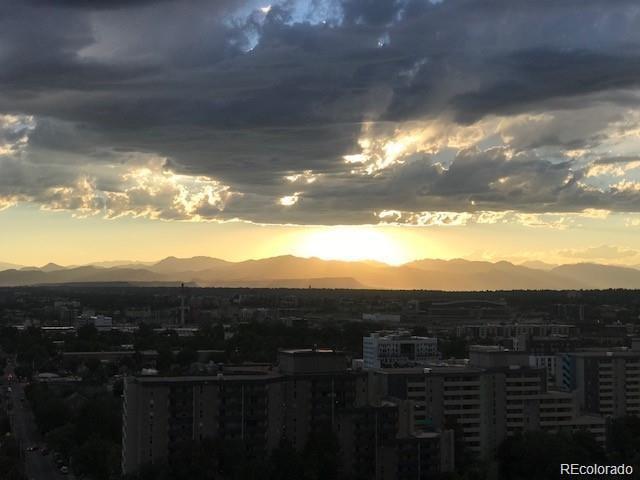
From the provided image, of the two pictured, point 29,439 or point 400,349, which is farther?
point 400,349

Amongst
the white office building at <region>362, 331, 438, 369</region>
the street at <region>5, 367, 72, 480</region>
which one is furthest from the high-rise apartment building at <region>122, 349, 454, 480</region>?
the white office building at <region>362, 331, 438, 369</region>

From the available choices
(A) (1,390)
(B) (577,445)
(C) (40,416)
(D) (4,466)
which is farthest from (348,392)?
(A) (1,390)

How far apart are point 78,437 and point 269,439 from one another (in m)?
14.7

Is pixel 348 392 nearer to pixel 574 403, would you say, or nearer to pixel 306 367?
pixel 306 367

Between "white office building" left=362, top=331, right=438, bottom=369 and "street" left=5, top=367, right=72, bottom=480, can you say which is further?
"white office building" left=362, top=331, right=438, bottom=369
